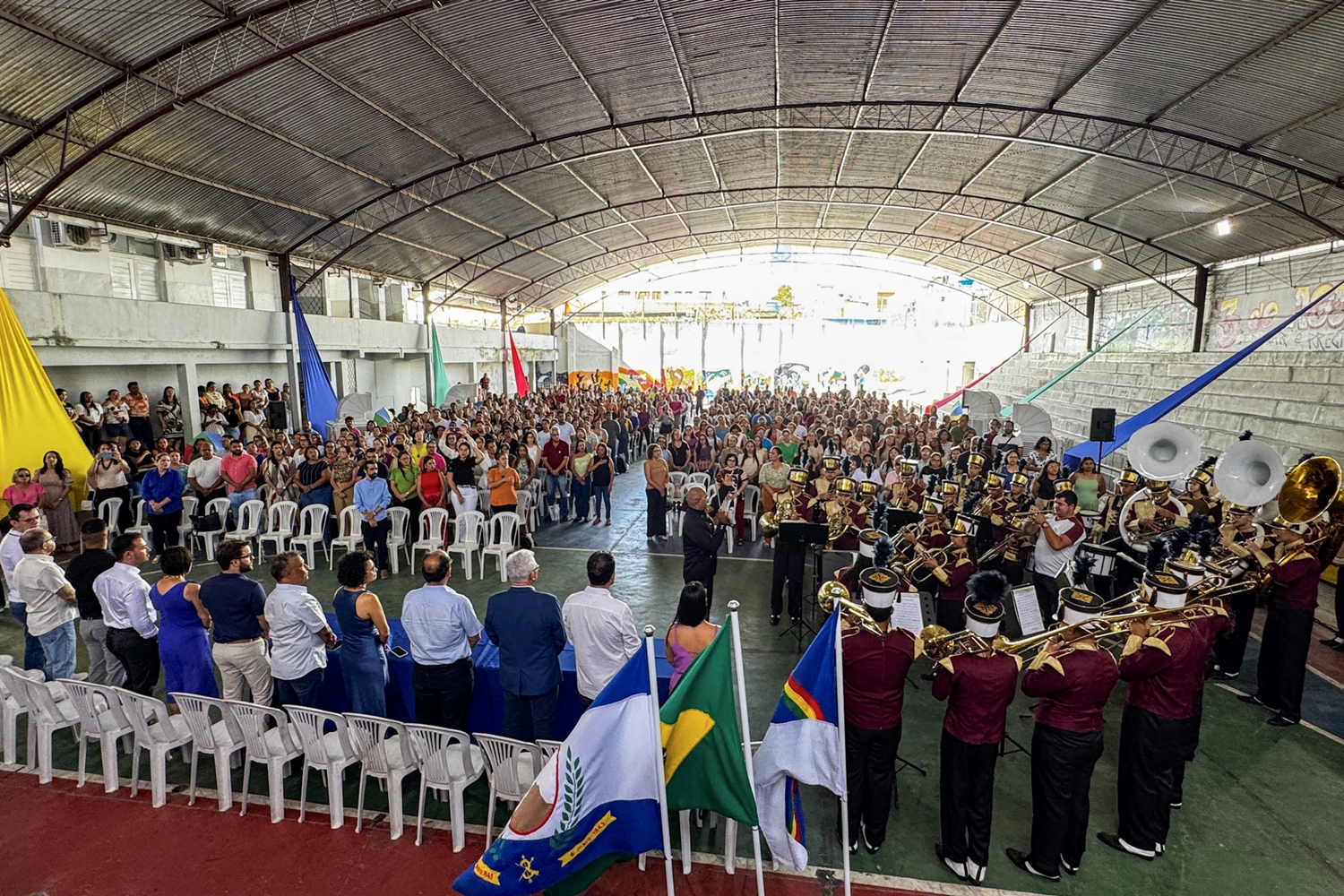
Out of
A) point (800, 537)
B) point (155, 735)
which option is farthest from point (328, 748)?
point (800, 537)

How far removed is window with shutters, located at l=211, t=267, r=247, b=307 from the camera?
15773mm

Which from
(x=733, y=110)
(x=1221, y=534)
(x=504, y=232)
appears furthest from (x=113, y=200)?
(x=1221, y=534)

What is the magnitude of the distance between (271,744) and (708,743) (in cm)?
272

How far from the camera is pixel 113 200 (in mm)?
12250

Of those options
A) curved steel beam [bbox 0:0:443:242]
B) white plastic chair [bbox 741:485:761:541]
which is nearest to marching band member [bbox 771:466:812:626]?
white plastic chair [bbox 741:485:761:541]

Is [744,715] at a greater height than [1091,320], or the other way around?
[1091,320]

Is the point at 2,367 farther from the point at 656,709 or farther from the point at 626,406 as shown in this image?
the point at 626,406

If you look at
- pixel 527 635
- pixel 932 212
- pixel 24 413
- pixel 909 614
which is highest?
pixel 932 212

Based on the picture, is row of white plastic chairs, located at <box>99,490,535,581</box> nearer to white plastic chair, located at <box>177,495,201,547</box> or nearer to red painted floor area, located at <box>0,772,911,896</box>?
white plastic chair, located at <box>177,495,201,547</box>

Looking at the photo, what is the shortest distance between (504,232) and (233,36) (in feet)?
38.8

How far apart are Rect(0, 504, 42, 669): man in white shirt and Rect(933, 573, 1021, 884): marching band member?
632 cm

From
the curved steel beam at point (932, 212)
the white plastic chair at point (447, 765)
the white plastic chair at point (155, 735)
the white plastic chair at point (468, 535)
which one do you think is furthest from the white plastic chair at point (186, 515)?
the curved steel beam at point (932, 212)

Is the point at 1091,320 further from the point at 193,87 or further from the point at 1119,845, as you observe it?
the point at 193,87

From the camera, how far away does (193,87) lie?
9.68 m
